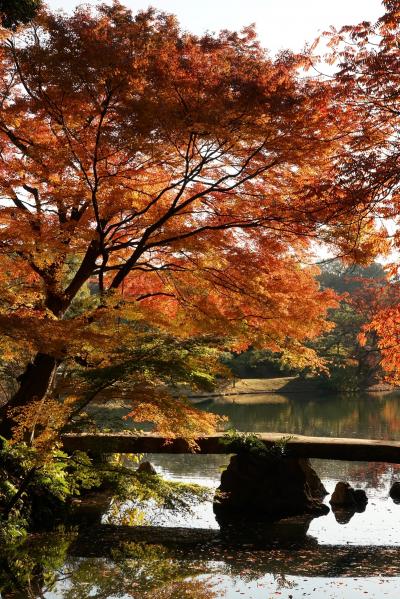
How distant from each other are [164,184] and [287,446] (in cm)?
447

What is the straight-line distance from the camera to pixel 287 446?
9.95 m

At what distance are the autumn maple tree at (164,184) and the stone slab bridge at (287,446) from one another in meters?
1.23

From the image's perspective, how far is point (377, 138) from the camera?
7445 millimetres

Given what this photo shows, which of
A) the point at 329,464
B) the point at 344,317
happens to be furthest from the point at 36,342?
the point at 344,317

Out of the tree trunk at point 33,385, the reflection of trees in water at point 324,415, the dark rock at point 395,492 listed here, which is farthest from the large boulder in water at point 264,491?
the reflection of trees in water at point 324,415

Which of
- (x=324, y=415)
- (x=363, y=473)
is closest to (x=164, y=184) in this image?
(x=363, y=473)

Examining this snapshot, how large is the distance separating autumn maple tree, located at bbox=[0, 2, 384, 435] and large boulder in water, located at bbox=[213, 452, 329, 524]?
5.68ft

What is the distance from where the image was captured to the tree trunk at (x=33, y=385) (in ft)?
30.5

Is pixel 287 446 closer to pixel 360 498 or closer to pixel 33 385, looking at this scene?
pixel 360 498

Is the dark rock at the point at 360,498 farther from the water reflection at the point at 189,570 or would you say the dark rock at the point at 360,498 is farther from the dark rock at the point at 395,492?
the water reflection at the point at 189,570

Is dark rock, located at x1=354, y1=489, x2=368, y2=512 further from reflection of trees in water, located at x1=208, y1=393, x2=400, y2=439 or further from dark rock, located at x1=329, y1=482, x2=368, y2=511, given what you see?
reflection of trees in water, located at x1=208, y1=393, x2=400, y2=439

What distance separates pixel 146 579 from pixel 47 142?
19.0 feet

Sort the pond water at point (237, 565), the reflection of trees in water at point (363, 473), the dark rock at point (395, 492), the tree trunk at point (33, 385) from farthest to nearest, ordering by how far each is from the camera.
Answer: the reflection of trees in water at point (363, 473) → the dark rock at point (395, 492) → the tree trunk at point (33, 385) → the pond water at point (237, 565)

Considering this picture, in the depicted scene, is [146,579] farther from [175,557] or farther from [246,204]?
[246,204]
